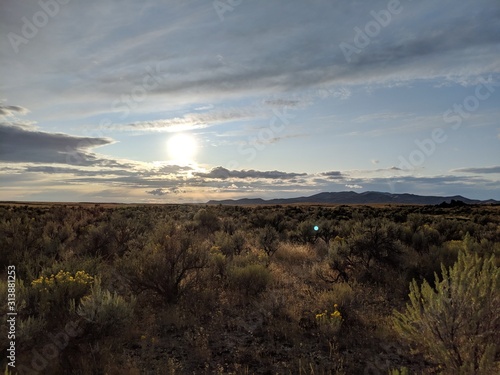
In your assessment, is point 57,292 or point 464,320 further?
point 57,292

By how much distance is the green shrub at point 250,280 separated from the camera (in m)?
8.98

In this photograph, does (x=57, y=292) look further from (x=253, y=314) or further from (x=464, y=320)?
(x=464, y=320)

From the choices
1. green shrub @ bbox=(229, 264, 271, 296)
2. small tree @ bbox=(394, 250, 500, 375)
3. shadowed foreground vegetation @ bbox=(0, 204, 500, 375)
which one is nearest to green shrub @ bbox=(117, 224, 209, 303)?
shadowed foreground vegetation @ bbox=(0, 204, 500, 375)

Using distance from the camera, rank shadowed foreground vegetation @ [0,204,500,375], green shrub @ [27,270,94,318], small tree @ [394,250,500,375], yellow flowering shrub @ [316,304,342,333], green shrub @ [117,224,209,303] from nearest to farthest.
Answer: small tree @ [394,250,500,375], shadowed foreground vegetation @ [0,204,500,375], green shrub @ [27,270,94,318], yellow flowering shrub @ [316,304,342,333], green shrub @ [117,224,209,303]

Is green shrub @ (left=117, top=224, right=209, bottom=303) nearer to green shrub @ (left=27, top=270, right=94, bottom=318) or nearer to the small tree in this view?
green shrub @ (left=27, top=270, right=94, bottom=318)

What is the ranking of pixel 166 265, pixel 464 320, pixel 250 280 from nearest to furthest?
1. pixel 464 320
2. pixel 166 265
3. pixel 250 280

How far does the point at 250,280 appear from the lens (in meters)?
9.05

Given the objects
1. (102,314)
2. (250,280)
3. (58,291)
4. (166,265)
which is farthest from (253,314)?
(58,291)

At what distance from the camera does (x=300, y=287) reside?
375 inches

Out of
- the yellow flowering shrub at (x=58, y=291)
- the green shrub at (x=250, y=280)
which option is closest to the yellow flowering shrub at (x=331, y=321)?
the green shrub at (x=250, y=280)

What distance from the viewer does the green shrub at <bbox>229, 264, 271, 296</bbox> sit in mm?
8984

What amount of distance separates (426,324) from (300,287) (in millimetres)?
5244

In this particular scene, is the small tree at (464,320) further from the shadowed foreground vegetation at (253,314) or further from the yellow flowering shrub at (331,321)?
the yellow flowering shrub at (331,321)

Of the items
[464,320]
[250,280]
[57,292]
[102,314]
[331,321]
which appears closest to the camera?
[464,320]
